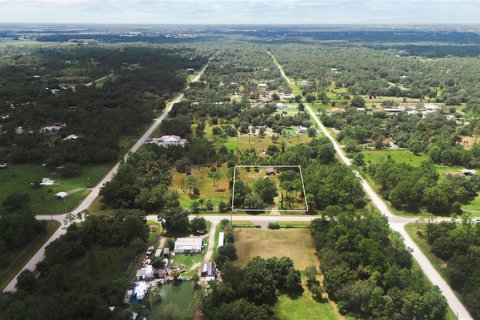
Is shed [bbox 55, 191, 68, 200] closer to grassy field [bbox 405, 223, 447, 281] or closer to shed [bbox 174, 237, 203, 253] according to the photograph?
shed [bbox 174, 237, 203, 253]

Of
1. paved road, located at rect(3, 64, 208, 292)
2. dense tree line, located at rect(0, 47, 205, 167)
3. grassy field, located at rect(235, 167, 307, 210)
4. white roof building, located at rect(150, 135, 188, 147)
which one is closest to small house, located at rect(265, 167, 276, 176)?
grassy field, located at rect(235, 167, 307, 210)

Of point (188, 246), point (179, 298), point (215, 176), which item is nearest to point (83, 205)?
point (188, 246)

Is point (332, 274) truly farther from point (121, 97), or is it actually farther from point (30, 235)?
point (121, 97)

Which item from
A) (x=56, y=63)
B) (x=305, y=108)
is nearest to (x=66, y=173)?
(x=305, y=108)

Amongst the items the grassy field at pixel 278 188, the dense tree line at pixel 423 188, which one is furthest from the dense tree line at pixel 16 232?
the dense tree line at pixel 423 188

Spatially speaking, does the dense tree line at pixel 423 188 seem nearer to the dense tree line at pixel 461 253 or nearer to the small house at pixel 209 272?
the dense tree line at pixel 461 253
